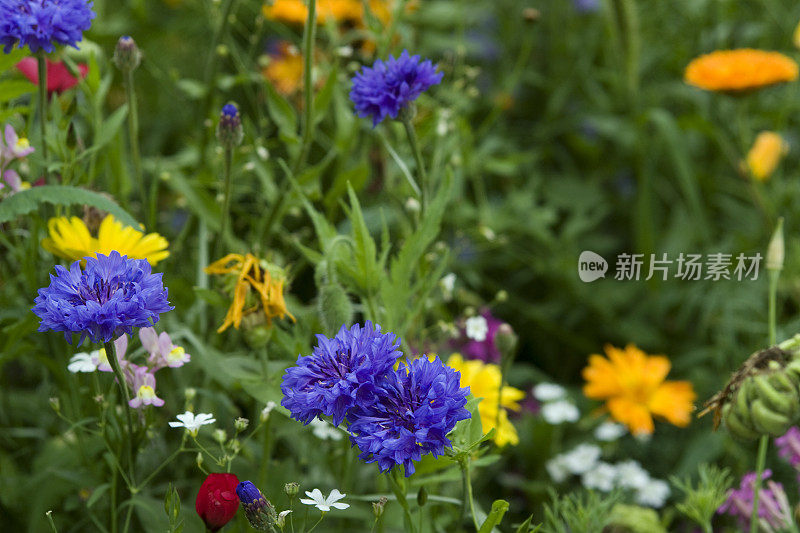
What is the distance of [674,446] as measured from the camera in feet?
4.15

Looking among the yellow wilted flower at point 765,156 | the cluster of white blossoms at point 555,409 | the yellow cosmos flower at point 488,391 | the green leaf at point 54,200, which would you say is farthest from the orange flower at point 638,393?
the green leaf at point 54,200

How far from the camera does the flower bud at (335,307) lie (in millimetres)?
731

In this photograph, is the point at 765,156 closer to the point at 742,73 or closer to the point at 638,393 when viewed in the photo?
the point at 742,73

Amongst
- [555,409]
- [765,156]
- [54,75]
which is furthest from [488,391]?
[765,156]

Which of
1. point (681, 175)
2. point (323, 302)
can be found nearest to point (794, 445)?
point (323, 302)

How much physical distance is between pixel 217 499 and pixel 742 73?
39.9 inches

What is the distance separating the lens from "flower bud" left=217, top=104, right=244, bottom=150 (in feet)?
2.57

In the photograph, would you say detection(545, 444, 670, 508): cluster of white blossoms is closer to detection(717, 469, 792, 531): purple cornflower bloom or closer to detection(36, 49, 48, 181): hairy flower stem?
detection(717, 469, 792, 531): purple cornflower bloom

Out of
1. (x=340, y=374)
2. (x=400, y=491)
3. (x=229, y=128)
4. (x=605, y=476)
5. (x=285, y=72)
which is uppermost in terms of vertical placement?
(x=285, y=72)

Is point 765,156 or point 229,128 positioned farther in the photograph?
point 765,156

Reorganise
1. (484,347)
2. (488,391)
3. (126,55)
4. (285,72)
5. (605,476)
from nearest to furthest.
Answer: (126,55) < (488,391) < (605,476) < (484,347) < (285,72)

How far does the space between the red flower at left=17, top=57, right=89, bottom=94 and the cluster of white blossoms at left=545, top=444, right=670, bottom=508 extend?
0.77 meters

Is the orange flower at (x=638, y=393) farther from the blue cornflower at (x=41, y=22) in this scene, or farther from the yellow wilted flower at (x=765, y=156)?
the blue cornflower at (x=41, y=22)

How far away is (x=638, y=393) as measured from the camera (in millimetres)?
1229
